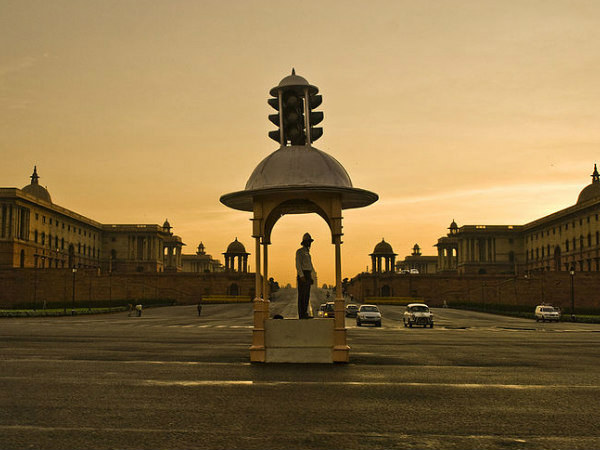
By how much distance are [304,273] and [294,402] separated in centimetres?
673

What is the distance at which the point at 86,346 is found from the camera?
833 inches

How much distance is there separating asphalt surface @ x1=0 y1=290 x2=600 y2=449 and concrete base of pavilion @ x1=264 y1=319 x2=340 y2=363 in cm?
61

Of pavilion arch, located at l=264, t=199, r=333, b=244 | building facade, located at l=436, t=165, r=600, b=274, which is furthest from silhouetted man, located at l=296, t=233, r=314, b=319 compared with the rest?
building facade, located at l=436, t=165, r=600, b=274

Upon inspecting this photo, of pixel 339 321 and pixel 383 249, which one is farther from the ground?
pixel 383 249

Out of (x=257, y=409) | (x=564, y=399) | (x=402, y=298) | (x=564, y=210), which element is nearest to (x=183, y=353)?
(x=257, y=409)

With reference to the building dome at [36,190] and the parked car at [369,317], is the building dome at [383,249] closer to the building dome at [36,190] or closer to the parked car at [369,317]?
the building dome at [36,190]

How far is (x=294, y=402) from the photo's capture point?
34.5ft

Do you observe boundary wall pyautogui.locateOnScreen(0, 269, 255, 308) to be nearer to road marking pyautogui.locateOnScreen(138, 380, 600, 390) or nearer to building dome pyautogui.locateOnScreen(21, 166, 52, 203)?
building dome pyautogui.locateOnScreen(21, 166, 52, 203)

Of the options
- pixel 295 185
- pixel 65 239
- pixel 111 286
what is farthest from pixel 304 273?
pixel 65 239

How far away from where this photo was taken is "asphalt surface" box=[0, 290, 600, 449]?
26.3 feet

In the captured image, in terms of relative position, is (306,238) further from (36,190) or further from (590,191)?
(36,190)

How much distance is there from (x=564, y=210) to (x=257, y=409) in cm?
10643

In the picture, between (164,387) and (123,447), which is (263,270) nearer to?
(164,387)

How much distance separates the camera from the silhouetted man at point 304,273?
17.0m
